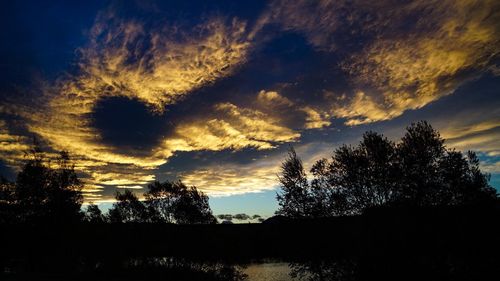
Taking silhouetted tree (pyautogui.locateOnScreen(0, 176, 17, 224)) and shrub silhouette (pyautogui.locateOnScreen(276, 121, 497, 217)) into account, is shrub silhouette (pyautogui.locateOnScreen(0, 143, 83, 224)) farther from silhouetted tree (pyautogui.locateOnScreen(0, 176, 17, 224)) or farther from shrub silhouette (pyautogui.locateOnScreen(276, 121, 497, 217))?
shrub silhouette (pyautogui.locateOnScreen(276, 121, 497, 217))

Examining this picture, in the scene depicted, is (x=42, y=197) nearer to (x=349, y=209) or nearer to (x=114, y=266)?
(x=114, y=266)

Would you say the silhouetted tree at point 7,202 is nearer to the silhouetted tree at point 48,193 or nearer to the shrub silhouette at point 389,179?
the silhouetted tree at point 48,193

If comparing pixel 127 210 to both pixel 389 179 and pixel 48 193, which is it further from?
pixel 389 179

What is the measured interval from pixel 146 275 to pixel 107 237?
2485cm

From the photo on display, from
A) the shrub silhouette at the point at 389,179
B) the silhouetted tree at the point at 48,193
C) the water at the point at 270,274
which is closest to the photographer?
the shrub silhouette at the point at 389,179

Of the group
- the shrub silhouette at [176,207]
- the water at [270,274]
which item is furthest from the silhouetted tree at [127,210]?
the water at [270,274]

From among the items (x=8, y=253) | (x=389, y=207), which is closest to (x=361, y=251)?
(x=389, y=207)

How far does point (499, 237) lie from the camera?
106ft

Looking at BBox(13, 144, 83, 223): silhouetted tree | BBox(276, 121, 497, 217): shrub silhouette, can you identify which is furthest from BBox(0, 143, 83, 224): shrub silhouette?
BBox(276, 121, 497, 217): shrub silhouette

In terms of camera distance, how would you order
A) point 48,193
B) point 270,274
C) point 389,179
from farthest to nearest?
point 270,274
point 48,193
point 389,179

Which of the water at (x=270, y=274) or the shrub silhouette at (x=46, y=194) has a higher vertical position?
the shrub silhouette at (x=46, y=194)

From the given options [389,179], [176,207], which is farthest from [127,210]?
[389,179]

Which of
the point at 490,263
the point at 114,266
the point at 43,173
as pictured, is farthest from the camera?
the point at 114,266

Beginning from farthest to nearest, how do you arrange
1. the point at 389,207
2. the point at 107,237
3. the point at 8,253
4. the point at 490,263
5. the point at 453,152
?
the point at 107,237, the point at 8,253, the point at 453,152, the point at 389,207, the point at 490,263
